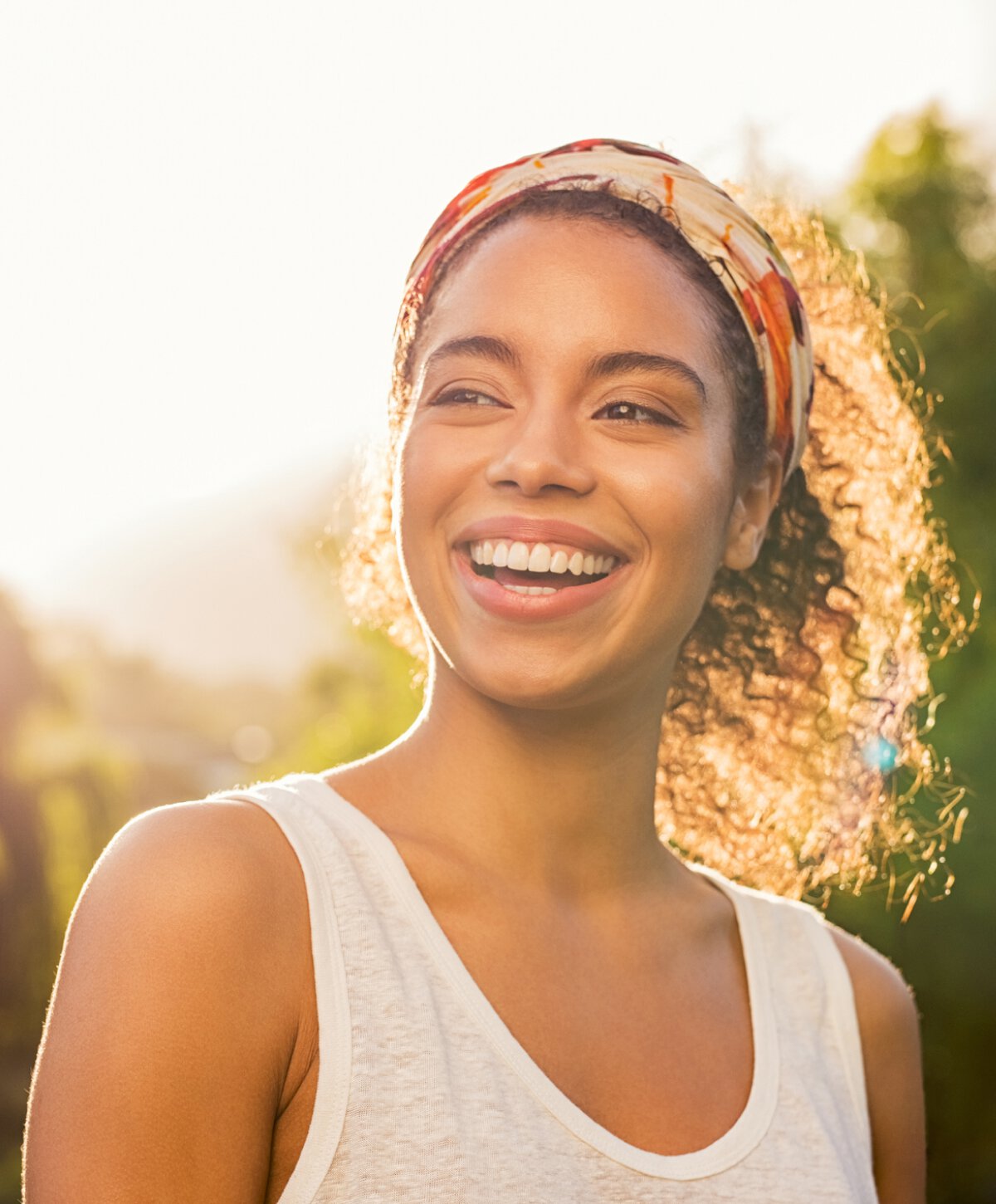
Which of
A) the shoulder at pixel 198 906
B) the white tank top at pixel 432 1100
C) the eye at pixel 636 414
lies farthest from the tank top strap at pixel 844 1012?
the shoulder at pixel 198 906

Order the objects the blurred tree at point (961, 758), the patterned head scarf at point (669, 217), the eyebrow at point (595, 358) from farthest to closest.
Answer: the blurred tree at point (961, 758) → the patterned head scarf at point (669, 217) → the eyebrow at point (595, 358)

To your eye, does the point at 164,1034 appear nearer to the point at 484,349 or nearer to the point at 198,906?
the point at 198,906

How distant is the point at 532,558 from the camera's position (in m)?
2.20

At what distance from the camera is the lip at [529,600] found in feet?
7.25

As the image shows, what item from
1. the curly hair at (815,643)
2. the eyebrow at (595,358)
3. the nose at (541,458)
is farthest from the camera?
the curly hair at (815,643)

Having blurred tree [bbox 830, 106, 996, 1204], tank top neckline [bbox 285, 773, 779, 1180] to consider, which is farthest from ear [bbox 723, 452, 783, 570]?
blurred tree [bbox 830, 106, 996, 1204]

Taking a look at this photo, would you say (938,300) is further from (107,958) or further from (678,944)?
(107,958)

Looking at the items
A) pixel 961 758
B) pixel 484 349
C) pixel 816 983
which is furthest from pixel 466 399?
pixel 961 758

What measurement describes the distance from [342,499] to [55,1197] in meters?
1.85

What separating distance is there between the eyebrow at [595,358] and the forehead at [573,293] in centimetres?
1

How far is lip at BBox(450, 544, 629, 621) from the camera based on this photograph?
2211mm

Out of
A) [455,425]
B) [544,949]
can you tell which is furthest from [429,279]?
[544,949]

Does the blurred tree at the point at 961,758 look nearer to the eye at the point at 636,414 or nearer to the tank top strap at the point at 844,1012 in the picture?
the tank top strap at the point at 844,1012

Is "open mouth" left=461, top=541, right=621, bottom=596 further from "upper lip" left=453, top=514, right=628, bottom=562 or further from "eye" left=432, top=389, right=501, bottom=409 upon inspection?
"eye" left=432, top=389, right=501, bottom=409
